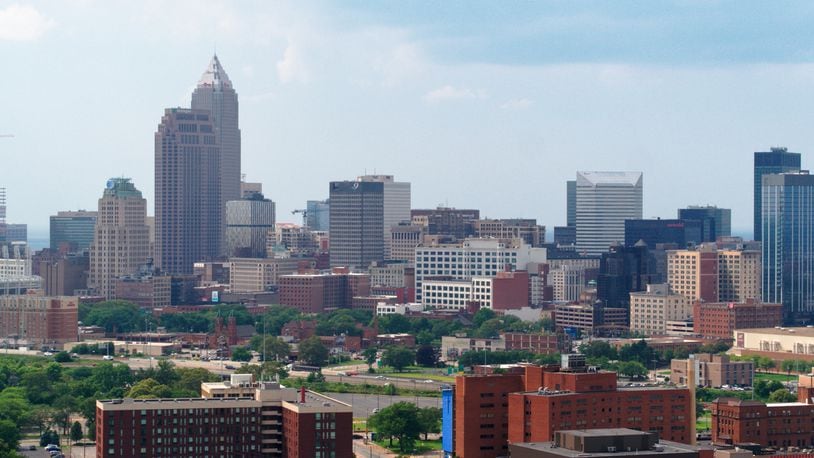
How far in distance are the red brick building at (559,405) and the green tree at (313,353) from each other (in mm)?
80202

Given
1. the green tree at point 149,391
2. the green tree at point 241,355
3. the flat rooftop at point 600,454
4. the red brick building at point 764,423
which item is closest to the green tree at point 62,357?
the green tree at point 241,355

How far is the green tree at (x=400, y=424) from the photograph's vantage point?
125375mm

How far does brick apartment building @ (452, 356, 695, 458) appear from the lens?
99.1 meters

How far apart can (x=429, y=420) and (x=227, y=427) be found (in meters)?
24.4

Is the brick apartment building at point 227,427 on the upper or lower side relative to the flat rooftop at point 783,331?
lower

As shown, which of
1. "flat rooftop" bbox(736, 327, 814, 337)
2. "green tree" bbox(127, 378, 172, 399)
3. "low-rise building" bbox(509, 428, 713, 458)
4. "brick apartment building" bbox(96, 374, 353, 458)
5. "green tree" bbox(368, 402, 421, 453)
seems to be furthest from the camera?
"flat rooftop" bbox(736, 327, 814, 337)

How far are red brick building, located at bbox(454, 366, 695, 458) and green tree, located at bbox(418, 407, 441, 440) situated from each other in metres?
23.8

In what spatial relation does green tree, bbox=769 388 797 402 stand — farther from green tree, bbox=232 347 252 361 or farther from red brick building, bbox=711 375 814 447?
green tree, bbox=232 347 252 361

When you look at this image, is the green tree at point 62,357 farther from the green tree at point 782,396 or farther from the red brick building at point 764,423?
the red brick building at point 764,423

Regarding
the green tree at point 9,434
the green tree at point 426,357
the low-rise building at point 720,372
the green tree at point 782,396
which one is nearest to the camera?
the green tree at point 9,434

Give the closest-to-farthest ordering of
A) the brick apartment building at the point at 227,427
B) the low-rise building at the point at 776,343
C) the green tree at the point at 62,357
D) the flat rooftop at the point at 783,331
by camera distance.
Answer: the brick apartment building at the point at 227,427, the low-rise building at the point at 776,343, the green tree at the point at 62,357, the flat rooftop at the point at 783,331

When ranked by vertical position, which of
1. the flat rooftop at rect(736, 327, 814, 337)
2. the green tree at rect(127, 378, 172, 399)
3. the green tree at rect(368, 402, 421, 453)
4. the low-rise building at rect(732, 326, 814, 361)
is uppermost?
the flat rooftop at rect(736, 327, 814, 337)

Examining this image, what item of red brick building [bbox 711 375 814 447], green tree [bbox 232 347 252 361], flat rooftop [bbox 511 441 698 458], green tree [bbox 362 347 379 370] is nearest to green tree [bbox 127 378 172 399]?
red brick building [bbox 711 375 814 447]

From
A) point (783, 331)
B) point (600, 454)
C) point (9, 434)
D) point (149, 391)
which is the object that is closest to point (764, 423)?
point (600, 454)
